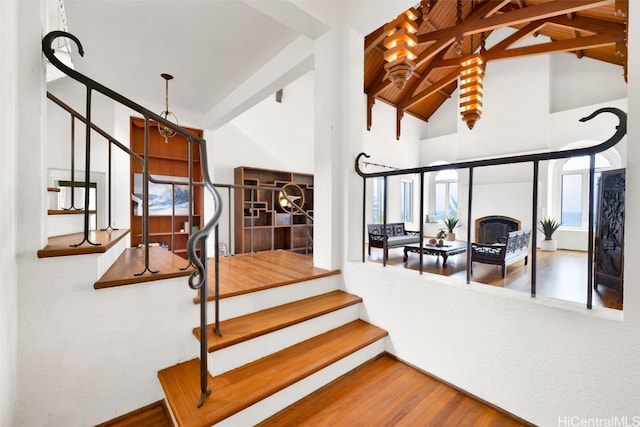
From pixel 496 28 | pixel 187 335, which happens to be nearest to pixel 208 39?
pixel 187 335

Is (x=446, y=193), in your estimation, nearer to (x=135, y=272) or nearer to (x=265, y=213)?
(x=265, y=213)

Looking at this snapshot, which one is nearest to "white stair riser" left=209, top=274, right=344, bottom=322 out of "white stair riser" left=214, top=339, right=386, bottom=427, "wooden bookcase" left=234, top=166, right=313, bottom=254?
"white stair riser" left=214, top=339, right=386, bottom=427

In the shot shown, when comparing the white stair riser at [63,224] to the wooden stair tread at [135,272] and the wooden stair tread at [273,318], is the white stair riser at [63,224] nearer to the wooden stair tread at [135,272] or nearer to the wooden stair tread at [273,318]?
the wooden stair tread at [135,272]

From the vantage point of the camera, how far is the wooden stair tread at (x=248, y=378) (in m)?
1.16

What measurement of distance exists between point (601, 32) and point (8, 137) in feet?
27.7

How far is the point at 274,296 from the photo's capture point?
1.93 metres

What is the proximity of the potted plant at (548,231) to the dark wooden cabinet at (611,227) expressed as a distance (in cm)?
472

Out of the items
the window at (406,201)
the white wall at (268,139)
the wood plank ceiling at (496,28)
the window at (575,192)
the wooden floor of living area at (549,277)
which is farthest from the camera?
the window at (406,201)

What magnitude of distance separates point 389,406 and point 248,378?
0.81 m

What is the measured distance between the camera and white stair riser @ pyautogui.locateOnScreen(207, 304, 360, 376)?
55.5 inches

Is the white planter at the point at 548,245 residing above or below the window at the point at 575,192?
below

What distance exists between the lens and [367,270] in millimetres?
2125

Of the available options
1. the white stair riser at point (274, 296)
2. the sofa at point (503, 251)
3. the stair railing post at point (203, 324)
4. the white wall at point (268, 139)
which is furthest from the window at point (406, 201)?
the stair railing post at point (203, 324)

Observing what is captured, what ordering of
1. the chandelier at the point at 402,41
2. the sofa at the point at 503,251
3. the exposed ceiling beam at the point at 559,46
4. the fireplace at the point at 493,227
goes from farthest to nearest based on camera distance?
the fireplace at the point at 493,227, the exposed ceiling beam at the point at 559,46, the sofa at the point at 503,251, the chandelier at the point at 402,41
